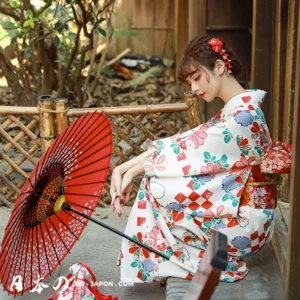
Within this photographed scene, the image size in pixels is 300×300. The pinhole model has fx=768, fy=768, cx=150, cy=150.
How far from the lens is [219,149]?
148 inches

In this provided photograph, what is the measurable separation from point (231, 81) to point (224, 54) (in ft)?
0.47

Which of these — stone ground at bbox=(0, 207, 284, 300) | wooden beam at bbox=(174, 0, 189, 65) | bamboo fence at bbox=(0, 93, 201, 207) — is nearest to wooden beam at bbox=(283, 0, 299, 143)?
stone ground at bbox=(0, 207, 284, 300)

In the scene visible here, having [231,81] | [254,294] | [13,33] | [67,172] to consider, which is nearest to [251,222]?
[254,294]

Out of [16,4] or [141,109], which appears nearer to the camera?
[141,109]

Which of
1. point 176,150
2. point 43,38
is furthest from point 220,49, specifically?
point 43,38

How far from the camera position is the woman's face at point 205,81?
3.74m

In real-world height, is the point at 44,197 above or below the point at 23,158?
above

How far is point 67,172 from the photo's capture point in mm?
3846

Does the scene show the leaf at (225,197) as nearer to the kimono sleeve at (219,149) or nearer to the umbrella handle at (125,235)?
the kimono sleeve at (219,149)

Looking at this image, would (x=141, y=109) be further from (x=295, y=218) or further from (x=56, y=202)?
(x=295, y=218)

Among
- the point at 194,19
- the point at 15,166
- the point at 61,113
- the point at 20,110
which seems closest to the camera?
the point at 61,113

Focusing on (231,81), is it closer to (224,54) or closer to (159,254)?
(224,54)

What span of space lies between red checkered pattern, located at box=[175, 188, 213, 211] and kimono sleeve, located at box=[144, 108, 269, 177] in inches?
3.9

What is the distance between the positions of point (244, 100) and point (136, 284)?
1.18 m
